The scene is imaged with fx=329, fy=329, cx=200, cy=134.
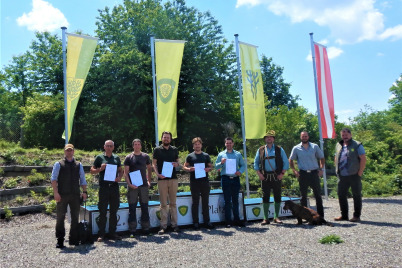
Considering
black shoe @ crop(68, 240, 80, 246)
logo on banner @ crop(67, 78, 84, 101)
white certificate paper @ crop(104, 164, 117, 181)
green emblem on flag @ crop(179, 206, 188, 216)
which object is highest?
logo on banner @ crop(67, 78, 84, 101)

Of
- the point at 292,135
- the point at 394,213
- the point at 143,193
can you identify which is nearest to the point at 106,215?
the point at 143,193

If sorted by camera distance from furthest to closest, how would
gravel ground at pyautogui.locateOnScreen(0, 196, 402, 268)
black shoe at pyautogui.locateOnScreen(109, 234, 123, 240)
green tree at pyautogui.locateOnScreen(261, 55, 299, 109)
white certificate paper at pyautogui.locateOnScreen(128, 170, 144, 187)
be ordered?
green tree at pyautogui.locateOnScreen(261, 55, 299, 109)
white certificate paper at pyautogui.locateOnScreen(128, 170, 144, 187)
black shoe at pyautogui.locateOnScreen(109, 234, 123, 240)
gravel ground at pyautogui.locateOnScreen(0, 196, 402, 268)

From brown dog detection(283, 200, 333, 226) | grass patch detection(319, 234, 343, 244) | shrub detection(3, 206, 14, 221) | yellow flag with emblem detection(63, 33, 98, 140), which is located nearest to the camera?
grass patch detection(319, 234, 343, 244)

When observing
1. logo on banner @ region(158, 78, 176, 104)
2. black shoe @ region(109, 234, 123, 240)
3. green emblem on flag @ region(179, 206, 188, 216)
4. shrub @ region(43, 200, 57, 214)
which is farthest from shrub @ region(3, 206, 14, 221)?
logo on banner @ region(158, 78, 176, 104)

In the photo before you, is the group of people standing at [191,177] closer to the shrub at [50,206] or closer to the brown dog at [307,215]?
the brown dog at [307,215]

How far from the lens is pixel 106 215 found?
6.19 meters

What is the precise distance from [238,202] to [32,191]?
5667 millimetres

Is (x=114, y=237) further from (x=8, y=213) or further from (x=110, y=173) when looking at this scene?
(x=8, y=213)

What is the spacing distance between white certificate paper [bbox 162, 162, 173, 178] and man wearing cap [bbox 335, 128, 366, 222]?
3719 mm

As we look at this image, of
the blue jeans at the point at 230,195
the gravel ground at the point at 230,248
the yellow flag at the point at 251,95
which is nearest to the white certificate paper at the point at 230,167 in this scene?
the blue jeans at the point at 230,195

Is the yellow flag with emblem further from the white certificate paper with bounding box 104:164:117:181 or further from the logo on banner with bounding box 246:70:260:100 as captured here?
the logo on banner with bounding box 246:70:260:100

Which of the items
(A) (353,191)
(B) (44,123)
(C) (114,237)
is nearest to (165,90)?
(C) (114,237)

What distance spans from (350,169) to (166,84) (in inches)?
189

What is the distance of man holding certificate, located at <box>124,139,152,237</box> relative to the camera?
620 centimetres
